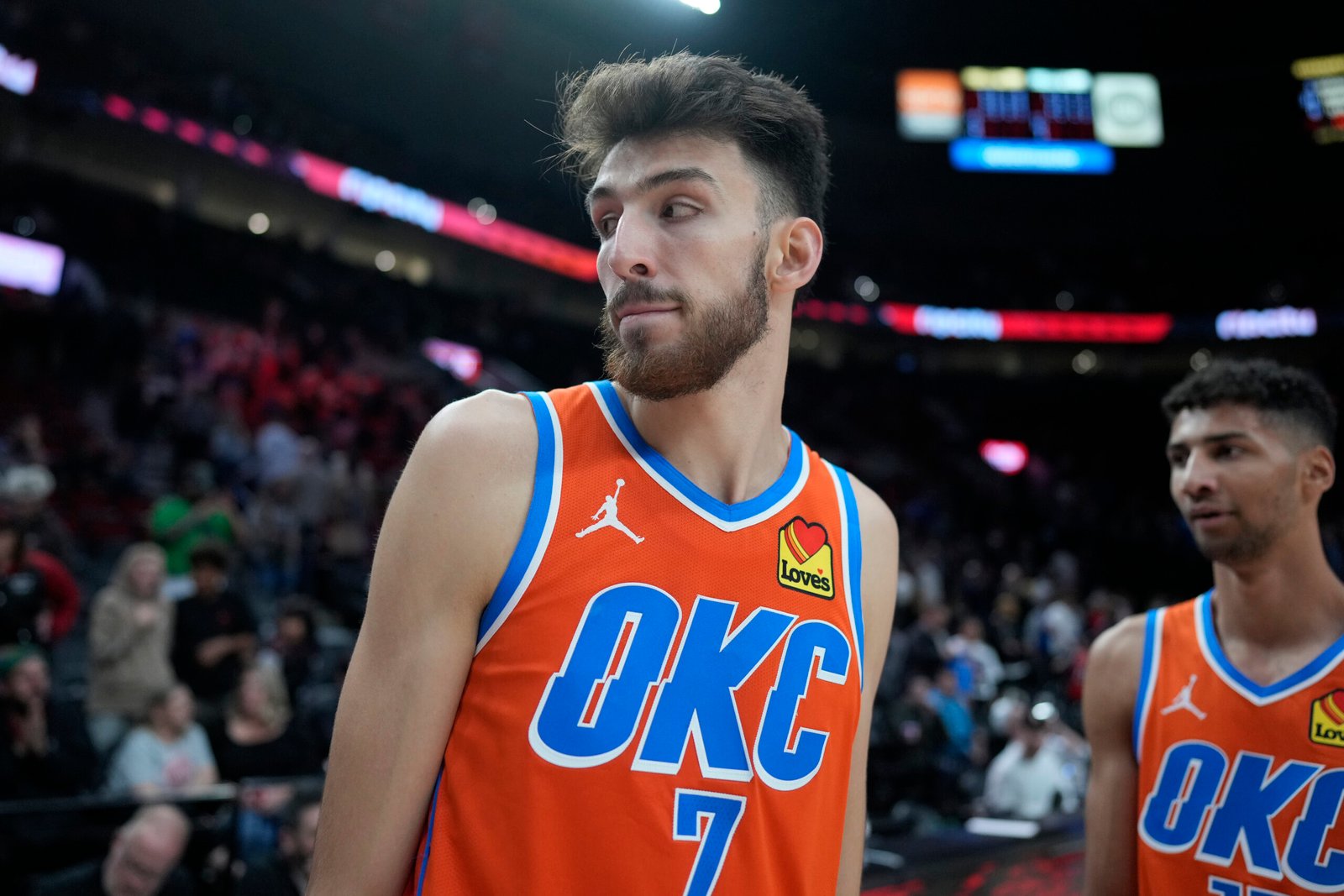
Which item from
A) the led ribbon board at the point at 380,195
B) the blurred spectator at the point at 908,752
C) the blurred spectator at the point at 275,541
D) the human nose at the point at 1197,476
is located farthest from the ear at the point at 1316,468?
the led ribbon board at the point at 380,195

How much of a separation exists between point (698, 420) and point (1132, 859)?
1.66 m

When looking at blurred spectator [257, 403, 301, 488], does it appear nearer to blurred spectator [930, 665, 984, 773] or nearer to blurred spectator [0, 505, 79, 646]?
blurred spectator [0, 505, 79, 646]

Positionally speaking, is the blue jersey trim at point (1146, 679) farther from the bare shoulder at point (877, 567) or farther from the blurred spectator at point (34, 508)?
the blurred spectator at point (34, 508)

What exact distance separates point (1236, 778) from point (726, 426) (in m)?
1.56

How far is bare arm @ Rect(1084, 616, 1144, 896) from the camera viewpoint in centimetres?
246

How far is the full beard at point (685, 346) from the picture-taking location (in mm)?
1521

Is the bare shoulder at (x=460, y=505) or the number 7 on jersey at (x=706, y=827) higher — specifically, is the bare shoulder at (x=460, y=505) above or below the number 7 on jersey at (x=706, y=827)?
above

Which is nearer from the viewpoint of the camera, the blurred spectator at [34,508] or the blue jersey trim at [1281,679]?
the blue jersey trim at [1281,679]

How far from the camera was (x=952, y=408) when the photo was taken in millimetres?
25781

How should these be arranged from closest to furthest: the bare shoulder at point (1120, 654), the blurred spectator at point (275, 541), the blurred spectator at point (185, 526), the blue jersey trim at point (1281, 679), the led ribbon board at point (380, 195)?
the blue jersey trim at point (1281, 679) < the bare shoulder at point (1120, 654) < the blurred spectator at point (185, 526) < the blurred spectator at point (275, 541) < the led ribbon board at point (380, 195)

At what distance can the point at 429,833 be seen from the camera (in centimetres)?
137

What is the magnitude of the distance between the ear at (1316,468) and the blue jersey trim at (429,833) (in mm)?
2160

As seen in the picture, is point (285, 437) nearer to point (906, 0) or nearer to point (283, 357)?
point (283, 357)

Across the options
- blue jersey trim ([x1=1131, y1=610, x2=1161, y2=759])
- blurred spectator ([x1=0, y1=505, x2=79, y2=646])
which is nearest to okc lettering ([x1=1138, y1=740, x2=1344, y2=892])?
blue jersey trim ([x1=1131, y1=610, x2=1161, y2=759])
